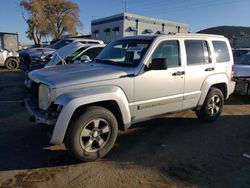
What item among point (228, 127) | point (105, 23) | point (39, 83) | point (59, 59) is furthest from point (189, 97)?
point (105, 23)

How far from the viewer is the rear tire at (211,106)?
19.3 feet

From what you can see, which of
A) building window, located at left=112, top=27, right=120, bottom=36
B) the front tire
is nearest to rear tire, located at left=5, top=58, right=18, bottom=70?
the front tire

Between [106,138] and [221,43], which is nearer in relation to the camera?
[106,138]

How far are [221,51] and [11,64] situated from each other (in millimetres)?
13820

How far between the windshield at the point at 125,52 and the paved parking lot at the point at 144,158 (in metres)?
1.48

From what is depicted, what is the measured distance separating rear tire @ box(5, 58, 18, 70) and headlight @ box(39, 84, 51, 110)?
1346cm

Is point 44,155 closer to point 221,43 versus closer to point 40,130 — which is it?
point 40,130

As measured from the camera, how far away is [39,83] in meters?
4.15

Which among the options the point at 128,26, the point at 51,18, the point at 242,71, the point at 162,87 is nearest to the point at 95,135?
the point at 162,87

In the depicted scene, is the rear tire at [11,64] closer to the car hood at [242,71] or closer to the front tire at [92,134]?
the car hood at [242,71]

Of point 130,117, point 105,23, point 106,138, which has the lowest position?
point 106,138

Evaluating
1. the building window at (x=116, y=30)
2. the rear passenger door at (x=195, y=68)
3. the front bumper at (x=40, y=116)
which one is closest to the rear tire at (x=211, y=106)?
the rear passenger door at (x=195, y=68)

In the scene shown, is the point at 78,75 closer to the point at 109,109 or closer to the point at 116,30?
the point at 109,109

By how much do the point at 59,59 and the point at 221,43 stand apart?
5.16 metres
